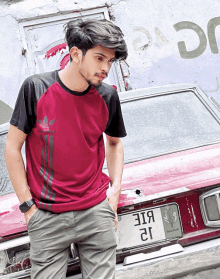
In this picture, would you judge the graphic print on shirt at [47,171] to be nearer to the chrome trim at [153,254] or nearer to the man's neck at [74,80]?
the man's neck at [74,80]

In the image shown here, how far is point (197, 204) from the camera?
7.65 ft

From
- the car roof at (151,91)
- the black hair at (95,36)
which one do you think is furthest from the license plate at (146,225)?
the car roof at (151,91)

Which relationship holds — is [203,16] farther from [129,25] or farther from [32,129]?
[32,129]

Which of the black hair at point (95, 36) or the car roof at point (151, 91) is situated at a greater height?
the black hair at point (95, 36)

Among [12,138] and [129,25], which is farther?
[129,25]

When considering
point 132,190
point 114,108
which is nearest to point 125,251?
point 132,190

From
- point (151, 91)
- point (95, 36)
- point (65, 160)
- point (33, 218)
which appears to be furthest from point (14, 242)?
point (151, 91)

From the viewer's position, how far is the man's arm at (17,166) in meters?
1.94

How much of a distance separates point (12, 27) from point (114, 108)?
5.88 meters

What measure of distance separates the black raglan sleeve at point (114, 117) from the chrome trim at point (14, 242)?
0.76 meters

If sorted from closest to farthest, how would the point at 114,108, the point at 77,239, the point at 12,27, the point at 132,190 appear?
the point at 77,239
the point at 114,108
the point at 132,190
the point at 12,27

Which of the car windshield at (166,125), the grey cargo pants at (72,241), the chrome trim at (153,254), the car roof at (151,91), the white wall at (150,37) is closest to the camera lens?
the grey cargo pants at (72,241)

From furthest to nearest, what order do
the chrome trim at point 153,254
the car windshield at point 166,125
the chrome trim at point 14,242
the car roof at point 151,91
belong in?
the car roof at point 151,91 < the car windshield at point 166,125 < the chrome trim at point 153,254 < the chrome trim at point 14,242

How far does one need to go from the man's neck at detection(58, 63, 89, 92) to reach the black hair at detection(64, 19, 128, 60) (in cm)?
11
